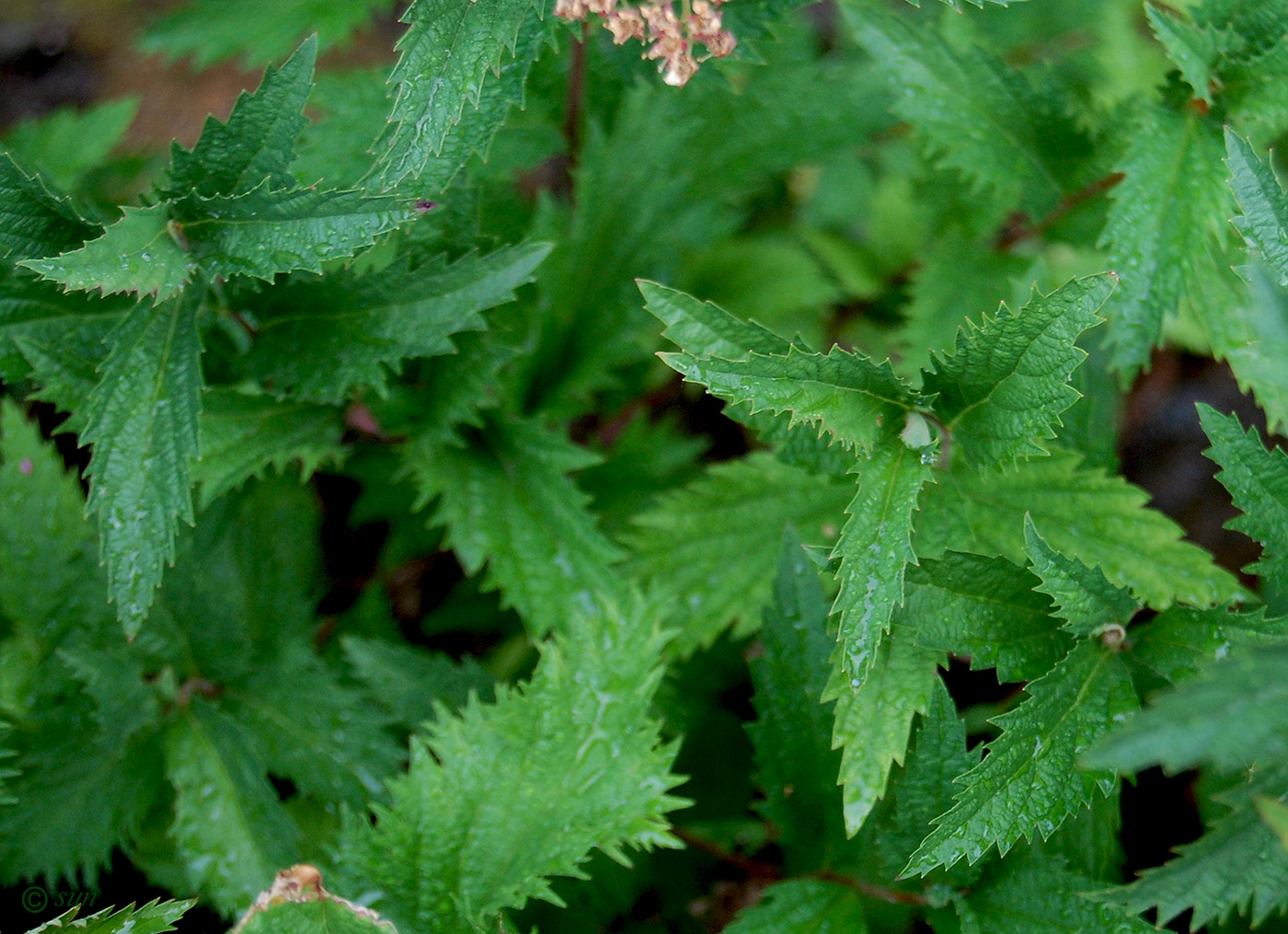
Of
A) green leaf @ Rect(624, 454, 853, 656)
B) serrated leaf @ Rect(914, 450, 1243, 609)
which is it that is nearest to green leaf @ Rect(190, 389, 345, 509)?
green leaf @ Rect(624, 454, 853, 656)

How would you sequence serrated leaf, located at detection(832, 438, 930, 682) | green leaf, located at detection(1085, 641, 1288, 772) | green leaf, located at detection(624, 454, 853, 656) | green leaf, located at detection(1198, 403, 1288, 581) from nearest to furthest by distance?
green leaf, located at detection(1085, 641, 1288, 772), serrated leaf, located at detection(832, 438, 930, 682), green leaf, located at detection(1198, 403, 1288, 581), green leaf, located at detection(624, 454, 853, 656)

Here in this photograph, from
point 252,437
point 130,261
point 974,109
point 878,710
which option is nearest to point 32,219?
point 130,261

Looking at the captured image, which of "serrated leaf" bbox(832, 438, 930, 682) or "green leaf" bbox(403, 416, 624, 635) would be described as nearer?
"serrated leaf" bbox(832, 438, 930, 682)

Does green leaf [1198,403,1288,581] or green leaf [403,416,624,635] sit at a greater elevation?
green leaf [403,416,624,635]

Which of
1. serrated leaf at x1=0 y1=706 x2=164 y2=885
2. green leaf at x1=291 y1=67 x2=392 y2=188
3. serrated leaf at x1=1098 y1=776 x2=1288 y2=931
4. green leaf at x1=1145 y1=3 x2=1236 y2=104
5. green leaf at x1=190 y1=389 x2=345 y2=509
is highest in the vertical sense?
green leaf at x1=291 y1=67 x2=392 y2=188

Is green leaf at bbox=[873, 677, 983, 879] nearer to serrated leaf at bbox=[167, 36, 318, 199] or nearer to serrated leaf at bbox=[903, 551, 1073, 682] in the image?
serrated leaf at bbox=[903, 551, 1073, 682]

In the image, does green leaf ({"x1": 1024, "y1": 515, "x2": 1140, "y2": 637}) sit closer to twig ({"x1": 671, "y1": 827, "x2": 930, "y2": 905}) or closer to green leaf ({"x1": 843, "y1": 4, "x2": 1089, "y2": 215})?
twig ({"x1": 671, "y1": 827, "x2": 930, "y2": 905})

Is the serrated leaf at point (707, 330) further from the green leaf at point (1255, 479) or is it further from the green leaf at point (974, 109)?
the green leaf at point (974, 109)

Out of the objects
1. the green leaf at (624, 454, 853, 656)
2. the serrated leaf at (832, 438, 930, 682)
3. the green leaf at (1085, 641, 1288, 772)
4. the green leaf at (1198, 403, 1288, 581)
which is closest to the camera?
the green leaf at (1085, 641, 1288, 772)
